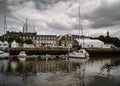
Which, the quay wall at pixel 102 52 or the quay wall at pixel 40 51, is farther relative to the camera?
the quay wall at pixel 102 52

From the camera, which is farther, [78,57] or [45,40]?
[45,40]

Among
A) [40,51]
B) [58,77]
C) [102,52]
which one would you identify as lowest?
[58,77]

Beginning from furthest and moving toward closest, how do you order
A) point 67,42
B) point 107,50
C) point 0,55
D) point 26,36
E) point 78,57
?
A: point 26,36 → point 67,42 → point 107,50 → point 78,57 → point 0,55

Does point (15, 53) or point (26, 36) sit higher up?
point (26, 36)

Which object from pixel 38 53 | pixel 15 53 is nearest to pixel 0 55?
pixel 15 53

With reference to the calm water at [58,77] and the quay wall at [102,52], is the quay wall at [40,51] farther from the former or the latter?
the calm water at [58,77]

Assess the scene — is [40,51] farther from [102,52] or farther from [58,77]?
[58,77]

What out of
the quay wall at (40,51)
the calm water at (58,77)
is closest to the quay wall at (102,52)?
the quay wall at (40,51)

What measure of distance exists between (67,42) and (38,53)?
71.4 m

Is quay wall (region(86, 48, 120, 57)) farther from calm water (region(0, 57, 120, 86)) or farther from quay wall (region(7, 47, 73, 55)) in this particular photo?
calm water (region(0, 57, 120, 86))

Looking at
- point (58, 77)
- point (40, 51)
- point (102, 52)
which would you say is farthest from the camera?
point (102, 52)

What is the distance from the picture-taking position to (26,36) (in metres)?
168

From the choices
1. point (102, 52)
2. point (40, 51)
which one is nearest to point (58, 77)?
point (40, 51)

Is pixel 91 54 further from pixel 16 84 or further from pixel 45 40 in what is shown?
pixel 45 40
